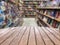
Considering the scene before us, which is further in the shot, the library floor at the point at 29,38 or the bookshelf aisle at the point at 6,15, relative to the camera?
the bookshelf aisle at the point at 6,15

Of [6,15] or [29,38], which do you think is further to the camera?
[6,15]

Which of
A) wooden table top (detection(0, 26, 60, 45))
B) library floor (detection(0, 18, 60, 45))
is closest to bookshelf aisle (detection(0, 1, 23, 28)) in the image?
library floor (detection(0, 18, 60, 45))

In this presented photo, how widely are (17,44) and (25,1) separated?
11.9m

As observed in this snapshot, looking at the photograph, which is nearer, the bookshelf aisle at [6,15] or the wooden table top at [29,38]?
the wooden table top at [29,38]

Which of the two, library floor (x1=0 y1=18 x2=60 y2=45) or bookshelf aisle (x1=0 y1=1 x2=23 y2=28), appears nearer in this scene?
library floor (x1=0 y1=18 x2=60 y2=45)

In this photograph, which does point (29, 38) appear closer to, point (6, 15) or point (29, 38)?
point (29, 38)

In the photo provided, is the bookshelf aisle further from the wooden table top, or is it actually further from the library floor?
the wooden table top

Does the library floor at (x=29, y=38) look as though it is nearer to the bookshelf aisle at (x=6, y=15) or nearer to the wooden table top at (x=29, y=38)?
the wooden table top at (x=29, y=38)

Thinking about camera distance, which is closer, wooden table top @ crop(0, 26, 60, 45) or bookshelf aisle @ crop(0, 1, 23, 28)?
wooden table top @ crop(0, 26, 60, 45)

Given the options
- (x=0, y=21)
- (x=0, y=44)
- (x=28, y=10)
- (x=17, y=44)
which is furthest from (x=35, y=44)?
(x=28, y=10)

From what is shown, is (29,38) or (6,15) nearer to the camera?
(29,38)

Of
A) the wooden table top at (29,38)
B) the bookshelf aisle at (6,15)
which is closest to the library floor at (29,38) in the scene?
the wooden table top at (29,38)

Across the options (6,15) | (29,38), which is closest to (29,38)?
(29,38)

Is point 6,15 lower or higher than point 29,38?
higher
